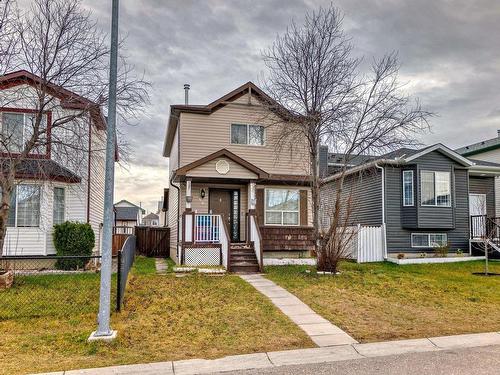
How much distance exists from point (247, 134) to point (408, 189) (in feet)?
25.9

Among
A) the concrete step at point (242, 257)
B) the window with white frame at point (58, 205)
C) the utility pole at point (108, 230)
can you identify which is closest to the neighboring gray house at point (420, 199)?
the concrete step at point (242, 257)

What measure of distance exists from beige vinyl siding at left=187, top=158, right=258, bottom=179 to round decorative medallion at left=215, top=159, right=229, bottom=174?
9 cm

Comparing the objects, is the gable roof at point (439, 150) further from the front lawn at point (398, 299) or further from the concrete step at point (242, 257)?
the concrete step at point (242, 257)

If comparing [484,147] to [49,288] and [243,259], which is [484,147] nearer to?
[243,259]

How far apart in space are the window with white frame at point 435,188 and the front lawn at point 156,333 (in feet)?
39.1

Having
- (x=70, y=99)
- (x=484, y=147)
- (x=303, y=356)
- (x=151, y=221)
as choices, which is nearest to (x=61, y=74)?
(x=70, y=99)

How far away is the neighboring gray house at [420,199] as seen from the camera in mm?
18359

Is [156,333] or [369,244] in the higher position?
[369,244]

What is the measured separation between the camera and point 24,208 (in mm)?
13805

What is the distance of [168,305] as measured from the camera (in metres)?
8.64

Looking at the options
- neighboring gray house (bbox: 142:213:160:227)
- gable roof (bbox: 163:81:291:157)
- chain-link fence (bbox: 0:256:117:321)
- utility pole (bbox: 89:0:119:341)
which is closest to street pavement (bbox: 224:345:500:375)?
utility pole (bbox: 89:0:119:341)

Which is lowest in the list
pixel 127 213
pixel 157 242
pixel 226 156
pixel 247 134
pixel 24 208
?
pixel 157 242

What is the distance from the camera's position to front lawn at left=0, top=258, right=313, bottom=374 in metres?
5.74

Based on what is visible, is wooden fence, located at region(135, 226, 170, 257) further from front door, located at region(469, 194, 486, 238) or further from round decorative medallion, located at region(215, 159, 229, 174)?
front door, located at region(469, 194, 486, 238)
